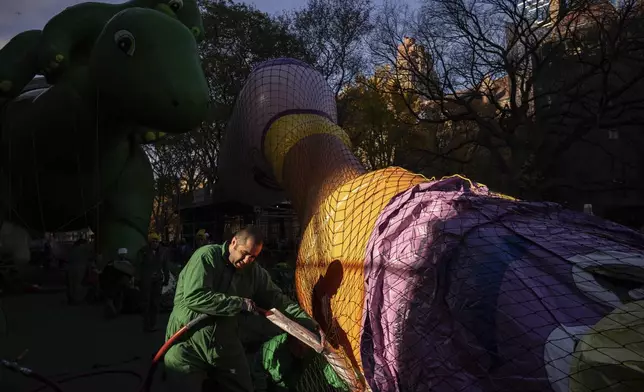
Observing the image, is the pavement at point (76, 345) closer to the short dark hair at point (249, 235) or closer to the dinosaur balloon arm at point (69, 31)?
the short dark hair at point (249, 235)

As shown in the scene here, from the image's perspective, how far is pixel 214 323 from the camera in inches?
132

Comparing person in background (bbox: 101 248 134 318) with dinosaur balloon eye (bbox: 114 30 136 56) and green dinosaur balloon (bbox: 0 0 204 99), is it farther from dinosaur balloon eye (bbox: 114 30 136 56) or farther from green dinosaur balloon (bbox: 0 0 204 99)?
dinosaur balloon eye (bbox: 114 30 136 56)

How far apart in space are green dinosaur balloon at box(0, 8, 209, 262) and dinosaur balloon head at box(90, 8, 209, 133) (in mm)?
11

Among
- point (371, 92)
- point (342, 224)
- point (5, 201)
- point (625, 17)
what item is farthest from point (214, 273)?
point (371, 92)

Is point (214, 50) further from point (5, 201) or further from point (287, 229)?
point (5, 201)

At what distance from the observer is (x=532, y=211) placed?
2826mm

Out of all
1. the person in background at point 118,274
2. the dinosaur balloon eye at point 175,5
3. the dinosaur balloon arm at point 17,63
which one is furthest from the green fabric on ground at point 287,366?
the dinosaur balloon eye at point 175,5

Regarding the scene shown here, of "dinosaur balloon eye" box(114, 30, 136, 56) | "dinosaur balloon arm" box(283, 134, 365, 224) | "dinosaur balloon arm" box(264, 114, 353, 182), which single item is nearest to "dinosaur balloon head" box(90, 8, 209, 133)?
"dinosaur balloon eye" box(114, 30, 136, 56)

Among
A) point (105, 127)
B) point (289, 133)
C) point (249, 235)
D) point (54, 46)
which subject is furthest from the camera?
point (105, 127)

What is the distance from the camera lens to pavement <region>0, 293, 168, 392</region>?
517cm

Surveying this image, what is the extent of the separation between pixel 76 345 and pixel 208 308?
4728 mm

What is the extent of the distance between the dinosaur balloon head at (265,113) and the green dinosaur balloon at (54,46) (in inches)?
111

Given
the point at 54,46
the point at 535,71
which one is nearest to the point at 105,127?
the point at 54,46

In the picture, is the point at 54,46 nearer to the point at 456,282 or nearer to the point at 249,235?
the point at 249,235
